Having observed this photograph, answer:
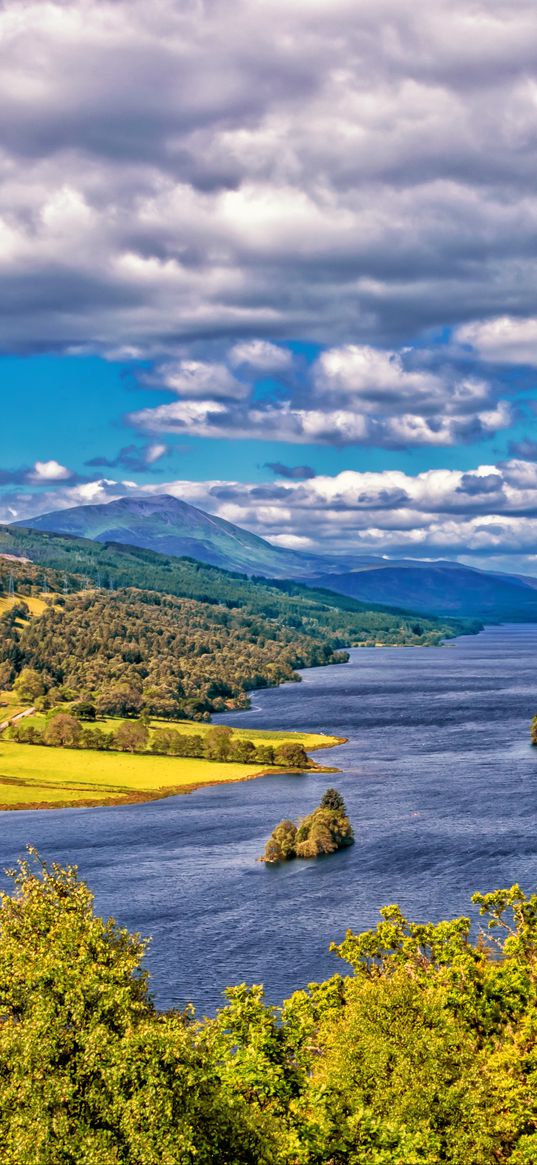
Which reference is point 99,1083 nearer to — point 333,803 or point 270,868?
point 270,868

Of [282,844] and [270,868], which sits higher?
[282,844]

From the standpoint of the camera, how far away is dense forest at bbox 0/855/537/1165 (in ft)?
129

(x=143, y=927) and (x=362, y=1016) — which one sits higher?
(x=362, y=1016)

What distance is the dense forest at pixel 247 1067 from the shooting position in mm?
39219

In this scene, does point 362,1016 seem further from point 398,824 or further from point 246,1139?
point 398,824

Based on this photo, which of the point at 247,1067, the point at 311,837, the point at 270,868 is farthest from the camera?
the point at 311,837

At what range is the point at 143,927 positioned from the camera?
4483 inches

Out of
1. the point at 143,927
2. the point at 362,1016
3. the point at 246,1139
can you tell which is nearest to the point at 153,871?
the point at 143,927

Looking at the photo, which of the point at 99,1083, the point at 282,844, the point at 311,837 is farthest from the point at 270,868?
the point at 99,1083

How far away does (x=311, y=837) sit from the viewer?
501 ft

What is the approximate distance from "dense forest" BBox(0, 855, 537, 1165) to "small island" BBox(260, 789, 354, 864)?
85108mm

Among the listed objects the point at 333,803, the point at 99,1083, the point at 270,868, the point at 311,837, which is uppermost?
the point at 99,1083

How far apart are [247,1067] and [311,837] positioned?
10566cm

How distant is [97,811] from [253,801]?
30077 millimetres
